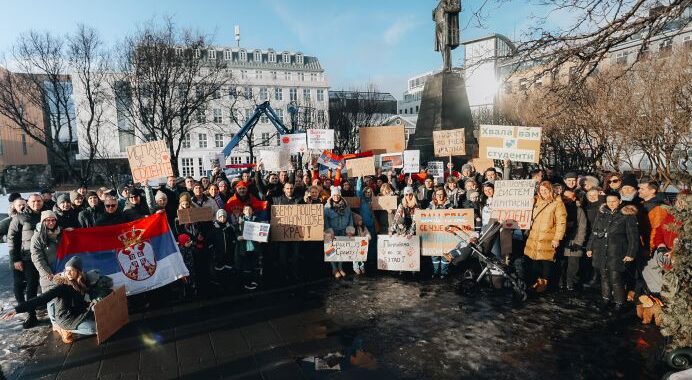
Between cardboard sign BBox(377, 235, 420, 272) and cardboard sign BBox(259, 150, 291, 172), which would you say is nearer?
cardboard sign BBox(377, 235, 420, 272)

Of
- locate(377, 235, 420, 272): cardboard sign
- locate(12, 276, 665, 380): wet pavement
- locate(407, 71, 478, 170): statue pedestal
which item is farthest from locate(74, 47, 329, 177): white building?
locate(12, 276, 665, 380): wet pavement

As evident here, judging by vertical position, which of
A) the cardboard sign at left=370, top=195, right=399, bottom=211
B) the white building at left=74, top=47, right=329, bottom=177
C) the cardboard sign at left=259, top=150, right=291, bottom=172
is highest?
the white building at left=74, top=47, right=329, bottom=177

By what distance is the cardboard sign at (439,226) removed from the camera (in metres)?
7.82

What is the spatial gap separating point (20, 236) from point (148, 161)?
119 inches

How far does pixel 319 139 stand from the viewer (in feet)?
44.0

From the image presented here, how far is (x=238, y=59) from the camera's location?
7200cm

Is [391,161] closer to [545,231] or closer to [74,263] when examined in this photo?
[545,231]

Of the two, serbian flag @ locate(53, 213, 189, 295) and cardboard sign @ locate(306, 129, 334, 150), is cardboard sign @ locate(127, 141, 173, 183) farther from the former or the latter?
cardboard sign @ locate(306, 129, 334, 150)

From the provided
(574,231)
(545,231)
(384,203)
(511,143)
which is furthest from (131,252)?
(511,143)

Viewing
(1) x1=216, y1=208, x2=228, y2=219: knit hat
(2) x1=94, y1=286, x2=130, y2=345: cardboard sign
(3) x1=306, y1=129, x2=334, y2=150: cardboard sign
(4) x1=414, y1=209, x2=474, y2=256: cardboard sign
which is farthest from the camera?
(3) x1=306, y1=129, x2=334, y2=150: cardboard sign

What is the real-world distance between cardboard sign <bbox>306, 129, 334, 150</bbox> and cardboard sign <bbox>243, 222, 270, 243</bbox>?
594 centimetres

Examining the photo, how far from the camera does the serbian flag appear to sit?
6.23 meters

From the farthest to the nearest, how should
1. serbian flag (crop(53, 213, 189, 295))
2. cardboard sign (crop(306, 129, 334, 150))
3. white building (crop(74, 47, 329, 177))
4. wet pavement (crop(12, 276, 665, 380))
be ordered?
white building (crop(74, 47, 329, 177)) < cardboard sign (crop(306, 129, 334, 150)) < serbian flag (crop(53, 213, 189, 295)) < wet pavement (crop(12, 276, 665, 380))

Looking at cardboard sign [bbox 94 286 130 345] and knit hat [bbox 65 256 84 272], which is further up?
knit hat [bbox 65 256 84 272]
